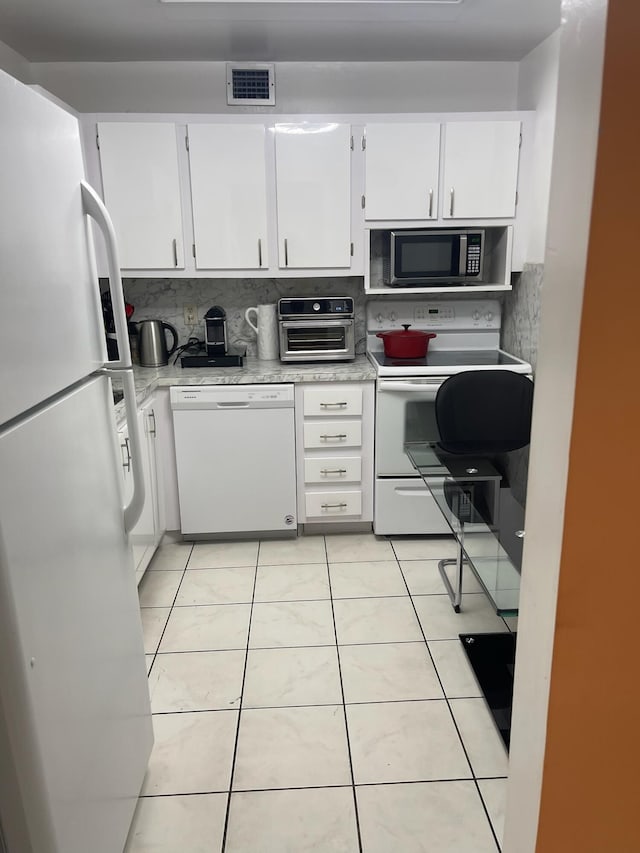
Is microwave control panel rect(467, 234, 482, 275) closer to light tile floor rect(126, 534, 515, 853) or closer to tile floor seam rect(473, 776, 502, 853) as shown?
light tile floor rect(126, 534, 515, 853)

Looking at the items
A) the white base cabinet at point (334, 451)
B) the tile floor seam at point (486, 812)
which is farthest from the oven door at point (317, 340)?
the tile floor seam at point (486, 812)

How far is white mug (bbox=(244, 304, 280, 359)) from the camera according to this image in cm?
346

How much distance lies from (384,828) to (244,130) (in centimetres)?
291

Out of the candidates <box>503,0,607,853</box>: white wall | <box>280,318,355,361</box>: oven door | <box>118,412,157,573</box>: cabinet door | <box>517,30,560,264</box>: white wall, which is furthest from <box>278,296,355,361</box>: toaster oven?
<box>503,0,607,853</box>: white wall

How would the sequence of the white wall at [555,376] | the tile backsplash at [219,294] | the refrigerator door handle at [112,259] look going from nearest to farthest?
1. the white wall at [555,376]
2. the refrigerator door handle at [112,259]
3. the tile backsplash at [219,294]

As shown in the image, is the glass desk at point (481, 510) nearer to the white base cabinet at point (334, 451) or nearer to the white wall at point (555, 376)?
the white wall at point (555, 376)

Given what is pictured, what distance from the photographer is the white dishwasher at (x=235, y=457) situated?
10.2 feet

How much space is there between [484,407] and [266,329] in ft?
4.29

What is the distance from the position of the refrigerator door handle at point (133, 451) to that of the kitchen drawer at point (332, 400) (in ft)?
5.21

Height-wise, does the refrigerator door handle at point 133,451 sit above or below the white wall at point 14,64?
below

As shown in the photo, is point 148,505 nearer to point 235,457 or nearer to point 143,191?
point 235,457

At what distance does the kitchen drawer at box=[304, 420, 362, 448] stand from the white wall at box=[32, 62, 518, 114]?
5.50 feet

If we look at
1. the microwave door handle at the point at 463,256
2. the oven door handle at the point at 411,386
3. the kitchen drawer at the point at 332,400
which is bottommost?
the kitchen drawer at the point at 332,400

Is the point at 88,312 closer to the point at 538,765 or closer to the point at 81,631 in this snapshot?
the point at 81,631
